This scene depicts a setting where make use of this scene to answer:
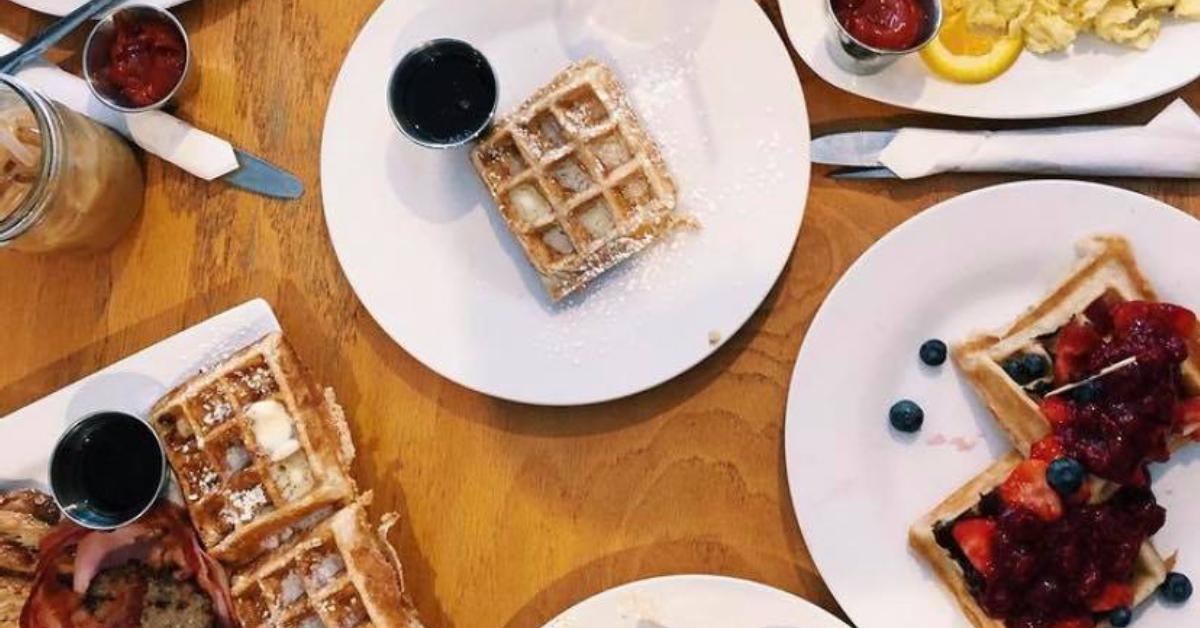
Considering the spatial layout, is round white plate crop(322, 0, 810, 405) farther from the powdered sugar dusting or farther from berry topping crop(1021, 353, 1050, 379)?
berry topping crop(1021, 353, 1050, 379)

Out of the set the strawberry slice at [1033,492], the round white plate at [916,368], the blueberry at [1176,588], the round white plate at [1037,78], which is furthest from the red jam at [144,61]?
the blueberry at [1176,588]

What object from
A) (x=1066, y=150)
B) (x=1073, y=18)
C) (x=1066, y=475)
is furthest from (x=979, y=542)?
(x=1073, y=18)

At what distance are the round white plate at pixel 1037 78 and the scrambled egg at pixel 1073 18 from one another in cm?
3

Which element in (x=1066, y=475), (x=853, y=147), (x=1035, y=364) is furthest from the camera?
(x=853, y=147)

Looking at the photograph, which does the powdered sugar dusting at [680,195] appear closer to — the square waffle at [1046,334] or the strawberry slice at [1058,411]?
the square waffle at [1046,334]

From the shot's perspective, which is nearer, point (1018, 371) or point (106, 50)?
point (1018, 371)

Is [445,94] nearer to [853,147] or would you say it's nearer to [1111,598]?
[853,147]

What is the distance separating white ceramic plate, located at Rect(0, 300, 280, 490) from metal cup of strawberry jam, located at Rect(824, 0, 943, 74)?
121 cm

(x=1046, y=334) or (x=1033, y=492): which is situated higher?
(x=1046, y=334)

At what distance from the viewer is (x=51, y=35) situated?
2205 millimetres

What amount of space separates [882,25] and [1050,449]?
33.0 inches

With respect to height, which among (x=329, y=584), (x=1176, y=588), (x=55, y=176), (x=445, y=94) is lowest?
(x=1176, y=588)

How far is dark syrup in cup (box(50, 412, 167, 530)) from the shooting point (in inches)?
81.1

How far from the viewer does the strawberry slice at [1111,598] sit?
2.02 meters
